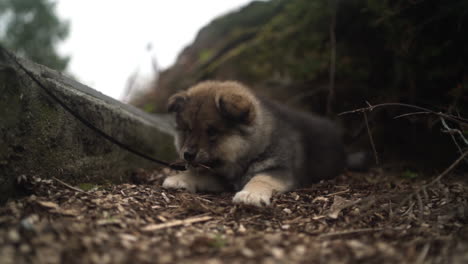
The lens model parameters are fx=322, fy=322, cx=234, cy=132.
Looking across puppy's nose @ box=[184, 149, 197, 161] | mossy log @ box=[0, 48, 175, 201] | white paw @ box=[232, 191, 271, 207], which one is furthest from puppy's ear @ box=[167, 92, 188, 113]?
white paw @ box=[232, 191, 271, 207]

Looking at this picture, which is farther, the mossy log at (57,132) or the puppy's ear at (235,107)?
the puppy's ear at (235,107)

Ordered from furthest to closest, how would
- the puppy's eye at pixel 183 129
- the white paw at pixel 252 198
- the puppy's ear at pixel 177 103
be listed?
the puppy's ear at pixel 177 103
the puppy's eye at pixel 183 129
the white paw at pixel 252 198

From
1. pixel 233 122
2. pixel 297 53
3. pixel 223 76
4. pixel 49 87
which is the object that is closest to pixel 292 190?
pixel 233 122

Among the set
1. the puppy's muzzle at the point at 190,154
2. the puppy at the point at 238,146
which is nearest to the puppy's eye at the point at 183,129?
the puppy at the point at 238,146

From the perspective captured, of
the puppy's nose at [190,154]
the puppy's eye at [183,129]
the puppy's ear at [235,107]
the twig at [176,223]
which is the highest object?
the puppy's ear at [235,107]

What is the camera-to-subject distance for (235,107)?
153 inches

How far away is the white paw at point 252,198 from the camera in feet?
10.8

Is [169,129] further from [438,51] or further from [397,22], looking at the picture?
[438,51]

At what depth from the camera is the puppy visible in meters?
3.82

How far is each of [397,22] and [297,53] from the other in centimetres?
278

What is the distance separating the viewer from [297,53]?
739 centimetres

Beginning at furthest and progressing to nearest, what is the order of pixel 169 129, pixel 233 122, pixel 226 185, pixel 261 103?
A: pixel 169 129 < pixel 261 103 < pixel 226 185 < pixel 233 122

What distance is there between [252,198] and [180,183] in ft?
3.45

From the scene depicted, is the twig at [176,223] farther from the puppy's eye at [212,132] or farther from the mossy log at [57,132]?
the mossy log at [57,132]
